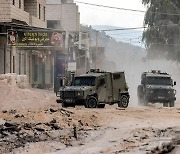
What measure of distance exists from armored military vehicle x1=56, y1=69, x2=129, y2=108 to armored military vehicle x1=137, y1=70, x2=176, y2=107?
3.42m

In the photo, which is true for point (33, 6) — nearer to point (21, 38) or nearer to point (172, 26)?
point (21, 38)

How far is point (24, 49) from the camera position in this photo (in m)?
42.3

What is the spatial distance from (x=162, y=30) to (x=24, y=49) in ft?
60.2

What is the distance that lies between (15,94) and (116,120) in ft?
38.3

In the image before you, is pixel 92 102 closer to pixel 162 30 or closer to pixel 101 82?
pixel 101 82

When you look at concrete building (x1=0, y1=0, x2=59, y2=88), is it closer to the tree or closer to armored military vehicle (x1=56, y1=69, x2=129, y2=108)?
armored military vehicle (x1=56, y1=69, x2=129, y2=108)

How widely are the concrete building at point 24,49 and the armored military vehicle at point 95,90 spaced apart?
34.1 feet

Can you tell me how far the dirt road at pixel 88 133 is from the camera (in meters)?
13.8

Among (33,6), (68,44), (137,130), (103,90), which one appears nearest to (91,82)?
(103,90)

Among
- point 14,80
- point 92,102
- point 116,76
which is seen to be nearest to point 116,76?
point 116,76

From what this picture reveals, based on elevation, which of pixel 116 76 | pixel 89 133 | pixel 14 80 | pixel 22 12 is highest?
pixel 22 12

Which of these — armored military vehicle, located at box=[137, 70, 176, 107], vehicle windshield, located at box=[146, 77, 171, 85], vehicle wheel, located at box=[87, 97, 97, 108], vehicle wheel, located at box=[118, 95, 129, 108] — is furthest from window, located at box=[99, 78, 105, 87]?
vehicle windshield, located at box=[146, 77, 171, 85]

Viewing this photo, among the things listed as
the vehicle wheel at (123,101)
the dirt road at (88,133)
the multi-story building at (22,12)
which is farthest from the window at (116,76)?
the multi-story building at (22,12)

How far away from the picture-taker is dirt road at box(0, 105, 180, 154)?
13.8 metres
